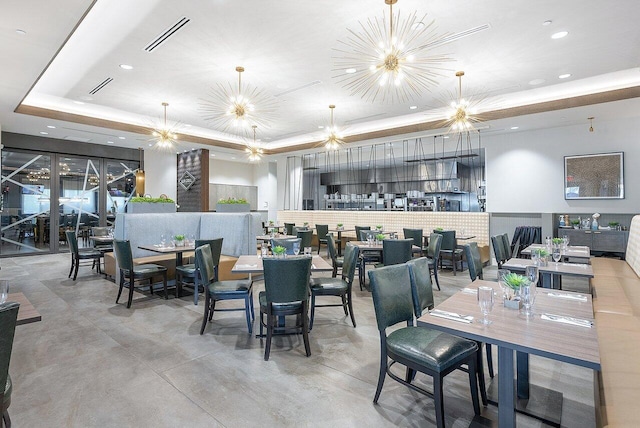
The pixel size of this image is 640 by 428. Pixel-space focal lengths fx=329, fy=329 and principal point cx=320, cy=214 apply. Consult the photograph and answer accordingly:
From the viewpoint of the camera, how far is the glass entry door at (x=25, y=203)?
359 inches

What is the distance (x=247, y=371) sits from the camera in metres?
2.81

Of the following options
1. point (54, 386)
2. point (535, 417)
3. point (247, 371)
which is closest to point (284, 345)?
point (247, 371)

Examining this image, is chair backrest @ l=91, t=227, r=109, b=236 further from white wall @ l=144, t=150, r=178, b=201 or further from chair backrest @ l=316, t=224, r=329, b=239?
chair backrest @ l=316, t=224, r=329, b=239

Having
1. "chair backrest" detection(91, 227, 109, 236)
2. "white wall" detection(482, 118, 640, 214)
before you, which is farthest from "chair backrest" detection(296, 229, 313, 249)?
"white wall" detection(482, 118, 640, 214)

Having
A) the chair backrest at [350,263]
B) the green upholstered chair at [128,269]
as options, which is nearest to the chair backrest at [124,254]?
the green upholstered chair at [128,269]

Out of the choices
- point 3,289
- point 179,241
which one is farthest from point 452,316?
point 179,241

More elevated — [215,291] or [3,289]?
[3,289]

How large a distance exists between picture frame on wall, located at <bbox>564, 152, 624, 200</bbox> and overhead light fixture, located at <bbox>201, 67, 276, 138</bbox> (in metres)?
6.99

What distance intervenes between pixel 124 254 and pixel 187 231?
204cm

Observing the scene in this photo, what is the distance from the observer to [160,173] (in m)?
11.1

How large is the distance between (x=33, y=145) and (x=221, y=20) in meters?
8.62

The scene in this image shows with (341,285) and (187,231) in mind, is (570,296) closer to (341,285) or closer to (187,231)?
(341,285)

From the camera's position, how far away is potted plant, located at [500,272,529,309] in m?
2.00

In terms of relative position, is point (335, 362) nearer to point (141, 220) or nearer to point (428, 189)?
point (141, 220)
